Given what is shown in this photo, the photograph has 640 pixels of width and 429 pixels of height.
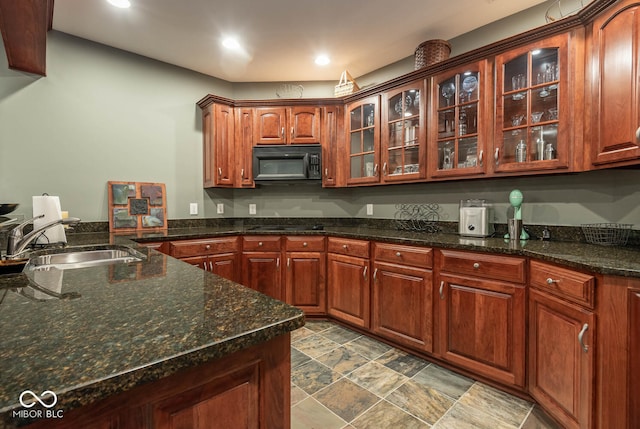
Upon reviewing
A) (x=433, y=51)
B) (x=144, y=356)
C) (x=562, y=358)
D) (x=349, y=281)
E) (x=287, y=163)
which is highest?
(x=433, y=51)

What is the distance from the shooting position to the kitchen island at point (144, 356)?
46cm

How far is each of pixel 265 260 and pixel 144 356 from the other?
243cm

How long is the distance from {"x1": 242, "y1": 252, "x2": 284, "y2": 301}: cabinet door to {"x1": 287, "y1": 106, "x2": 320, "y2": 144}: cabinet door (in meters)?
1.28

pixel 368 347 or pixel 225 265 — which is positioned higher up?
pixel 225 265

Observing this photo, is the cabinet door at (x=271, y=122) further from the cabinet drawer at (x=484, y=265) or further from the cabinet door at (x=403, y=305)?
the cabinet drawer at (x=484, y=265)

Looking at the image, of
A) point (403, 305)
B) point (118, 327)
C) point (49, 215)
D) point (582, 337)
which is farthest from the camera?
point (403, 305)

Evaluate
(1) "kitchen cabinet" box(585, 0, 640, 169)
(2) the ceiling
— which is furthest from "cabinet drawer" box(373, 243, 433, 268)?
(2) the ceiling

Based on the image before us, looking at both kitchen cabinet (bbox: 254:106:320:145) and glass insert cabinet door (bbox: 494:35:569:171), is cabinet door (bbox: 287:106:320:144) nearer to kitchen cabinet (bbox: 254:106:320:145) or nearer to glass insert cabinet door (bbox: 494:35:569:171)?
kitchen cabinet (bbox: 254:106:320:145)

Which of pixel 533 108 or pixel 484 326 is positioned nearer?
pixel 484 326

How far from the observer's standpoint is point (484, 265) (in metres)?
1.87

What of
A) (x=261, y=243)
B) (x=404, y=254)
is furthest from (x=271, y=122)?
(x=404, y=254)

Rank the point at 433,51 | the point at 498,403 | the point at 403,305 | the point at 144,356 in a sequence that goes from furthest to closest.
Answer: the point at 433,51 < the point at 403,305 < the point at 498,403 < the point at 144,356

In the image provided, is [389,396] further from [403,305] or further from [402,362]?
[403,305]

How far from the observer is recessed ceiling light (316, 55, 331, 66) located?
9.94ft
